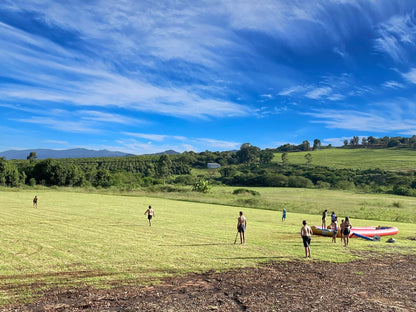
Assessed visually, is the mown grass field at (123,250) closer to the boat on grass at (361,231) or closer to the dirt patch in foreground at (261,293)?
the boat on grass at (361,231)

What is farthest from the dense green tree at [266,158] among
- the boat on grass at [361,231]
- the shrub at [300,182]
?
the boat on grass at [361,231]

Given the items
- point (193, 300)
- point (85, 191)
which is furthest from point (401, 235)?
point (85, 191)

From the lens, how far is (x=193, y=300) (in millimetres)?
11547

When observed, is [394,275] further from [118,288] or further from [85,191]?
[85,191]

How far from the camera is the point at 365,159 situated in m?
152

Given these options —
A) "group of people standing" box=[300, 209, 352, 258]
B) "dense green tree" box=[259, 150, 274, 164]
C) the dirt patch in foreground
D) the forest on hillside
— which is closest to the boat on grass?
"group of people standing" box=[300, 209, 352, 258]

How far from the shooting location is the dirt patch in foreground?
1095cm

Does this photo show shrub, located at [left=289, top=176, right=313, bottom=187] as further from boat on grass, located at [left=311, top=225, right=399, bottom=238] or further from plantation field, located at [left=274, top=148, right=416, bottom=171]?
boat on grass, located at [left=311, top=225, right=399, bottom=238]

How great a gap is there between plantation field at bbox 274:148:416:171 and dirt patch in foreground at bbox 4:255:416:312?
12867 cm

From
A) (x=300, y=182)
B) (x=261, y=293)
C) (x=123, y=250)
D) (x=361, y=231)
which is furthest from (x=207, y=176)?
(x=261, y=293)

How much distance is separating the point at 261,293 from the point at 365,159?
156752mm

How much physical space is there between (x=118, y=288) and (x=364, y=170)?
134642mm

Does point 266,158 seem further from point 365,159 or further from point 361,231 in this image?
point 361,231

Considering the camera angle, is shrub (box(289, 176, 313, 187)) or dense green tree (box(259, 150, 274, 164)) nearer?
shrub (box(289, 176, 313, 187))
